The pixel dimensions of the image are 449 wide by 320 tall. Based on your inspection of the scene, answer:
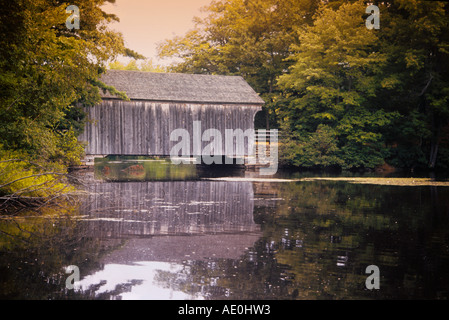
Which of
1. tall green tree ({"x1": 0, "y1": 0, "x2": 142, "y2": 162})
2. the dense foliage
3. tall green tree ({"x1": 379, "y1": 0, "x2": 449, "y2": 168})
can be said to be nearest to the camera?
tall green tree ({"x1": 0, "y1": 0, "x2": 142, "y2": 162})

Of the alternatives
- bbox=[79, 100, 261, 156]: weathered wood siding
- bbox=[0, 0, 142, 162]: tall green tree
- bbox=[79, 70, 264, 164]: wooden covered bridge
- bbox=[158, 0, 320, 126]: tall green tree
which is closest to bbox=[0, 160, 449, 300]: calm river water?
bbox=[0, 0, 142, 162]: tall green tree

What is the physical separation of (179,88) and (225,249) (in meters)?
24.0

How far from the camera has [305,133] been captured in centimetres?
3862

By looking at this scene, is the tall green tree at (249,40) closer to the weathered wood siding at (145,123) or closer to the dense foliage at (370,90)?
the dense foliage at (370,90)

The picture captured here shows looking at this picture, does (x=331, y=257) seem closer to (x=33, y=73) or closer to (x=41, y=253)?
(x=41, y=253)

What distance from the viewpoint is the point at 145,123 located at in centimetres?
3094

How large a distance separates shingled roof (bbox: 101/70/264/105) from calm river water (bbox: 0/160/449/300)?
14.9 metres

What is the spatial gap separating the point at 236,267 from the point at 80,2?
18.7 m

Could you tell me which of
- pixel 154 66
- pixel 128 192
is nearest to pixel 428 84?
pixel 128 192

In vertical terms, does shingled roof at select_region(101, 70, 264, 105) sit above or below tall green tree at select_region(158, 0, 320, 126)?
below

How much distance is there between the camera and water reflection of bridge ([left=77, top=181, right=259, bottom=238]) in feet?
36.5

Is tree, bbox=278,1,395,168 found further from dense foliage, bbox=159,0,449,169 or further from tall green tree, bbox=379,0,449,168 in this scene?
tall green tree, bbox=379,0,449,168
